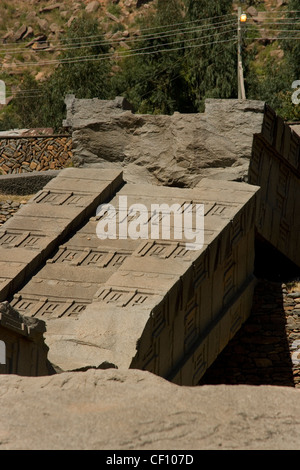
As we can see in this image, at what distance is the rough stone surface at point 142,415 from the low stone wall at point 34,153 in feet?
29.8

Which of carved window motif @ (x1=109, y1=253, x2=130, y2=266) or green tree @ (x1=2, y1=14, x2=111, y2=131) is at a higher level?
carved window motif @ (x1=109, y1=253, x2=130, y2=266)

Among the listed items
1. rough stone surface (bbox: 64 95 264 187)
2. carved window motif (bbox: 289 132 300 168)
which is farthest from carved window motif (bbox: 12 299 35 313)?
carved window motif (bbox: 289 132 300 168)

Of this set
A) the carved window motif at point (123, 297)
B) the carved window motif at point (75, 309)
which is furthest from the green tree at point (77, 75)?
the carved window motif at point (123, 297)

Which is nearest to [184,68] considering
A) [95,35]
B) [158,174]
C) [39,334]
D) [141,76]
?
[141,76]

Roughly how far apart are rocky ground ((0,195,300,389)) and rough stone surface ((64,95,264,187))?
1396mm

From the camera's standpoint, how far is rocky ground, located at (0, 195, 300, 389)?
1017 centimetres

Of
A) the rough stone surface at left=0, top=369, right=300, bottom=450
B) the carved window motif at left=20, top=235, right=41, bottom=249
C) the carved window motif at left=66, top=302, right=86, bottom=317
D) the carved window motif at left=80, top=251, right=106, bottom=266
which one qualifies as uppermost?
the rough stone surface at left=0, top=369, right=300, bottom=450

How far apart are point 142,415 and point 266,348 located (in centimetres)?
663

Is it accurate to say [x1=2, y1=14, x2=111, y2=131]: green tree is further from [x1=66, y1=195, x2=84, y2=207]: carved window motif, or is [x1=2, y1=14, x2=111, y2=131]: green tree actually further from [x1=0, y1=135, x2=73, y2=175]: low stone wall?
[x1=66, y1=195, x2=84, y2=207]: carved window motif

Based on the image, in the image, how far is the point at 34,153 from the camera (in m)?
13.3

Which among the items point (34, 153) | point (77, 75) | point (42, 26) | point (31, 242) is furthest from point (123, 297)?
point (42, 26)

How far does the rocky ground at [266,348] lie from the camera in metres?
10.2

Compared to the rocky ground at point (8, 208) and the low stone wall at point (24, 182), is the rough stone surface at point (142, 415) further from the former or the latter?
the low stone wall at point (24, 182)

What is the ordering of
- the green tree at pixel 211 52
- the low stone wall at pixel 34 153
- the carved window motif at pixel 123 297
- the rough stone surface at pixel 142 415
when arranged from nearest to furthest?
the rough stone surface at pixel 142 415
the carved window motif at pixel 123 297
the low stone wall at pixel 34 153
the green tree at pixel 211 52
